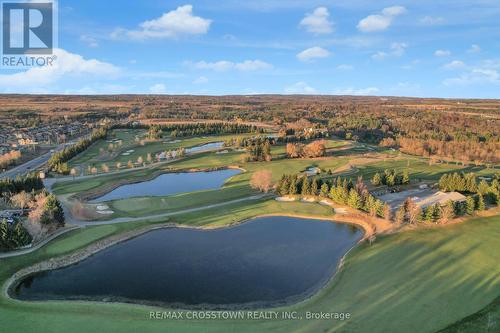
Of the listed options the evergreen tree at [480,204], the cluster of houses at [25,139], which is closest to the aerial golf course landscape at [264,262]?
the evergreen tree at [480,204]

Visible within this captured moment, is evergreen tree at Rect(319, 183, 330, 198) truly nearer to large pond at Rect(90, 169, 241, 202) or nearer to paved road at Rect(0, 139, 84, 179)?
large pond at Rect(90, 169, 241, 202)

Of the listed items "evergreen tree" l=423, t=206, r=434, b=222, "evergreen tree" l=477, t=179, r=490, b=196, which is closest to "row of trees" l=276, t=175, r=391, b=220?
"evergreen tree" l=423, t=206, r=434, b=222

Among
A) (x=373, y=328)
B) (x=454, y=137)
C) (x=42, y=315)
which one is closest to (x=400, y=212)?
(x=373, y=328)

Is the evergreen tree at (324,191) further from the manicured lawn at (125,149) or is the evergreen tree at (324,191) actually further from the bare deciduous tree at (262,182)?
the manicured lawn at (125,149)

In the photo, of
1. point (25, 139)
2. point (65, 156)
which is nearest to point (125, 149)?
point (65, 156)

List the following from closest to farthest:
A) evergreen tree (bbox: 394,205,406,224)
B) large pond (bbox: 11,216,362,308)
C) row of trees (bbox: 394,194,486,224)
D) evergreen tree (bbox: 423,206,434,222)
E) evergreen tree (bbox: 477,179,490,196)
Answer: large pond (bbox: 11,216,362,308) < evergreen tree (bbox: 394,205,406,224) < row of trees (bbox: 394,194,486,224) < evergreen tree (bbox: 423,206,434,222) < evergreen tree (bbox: 477,179,490,196)

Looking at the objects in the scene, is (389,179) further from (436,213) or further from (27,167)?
(27,167)

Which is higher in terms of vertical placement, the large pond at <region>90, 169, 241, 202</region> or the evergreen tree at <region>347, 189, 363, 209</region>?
the evergreen tree at <region>347, 189, 363, 209</region>
